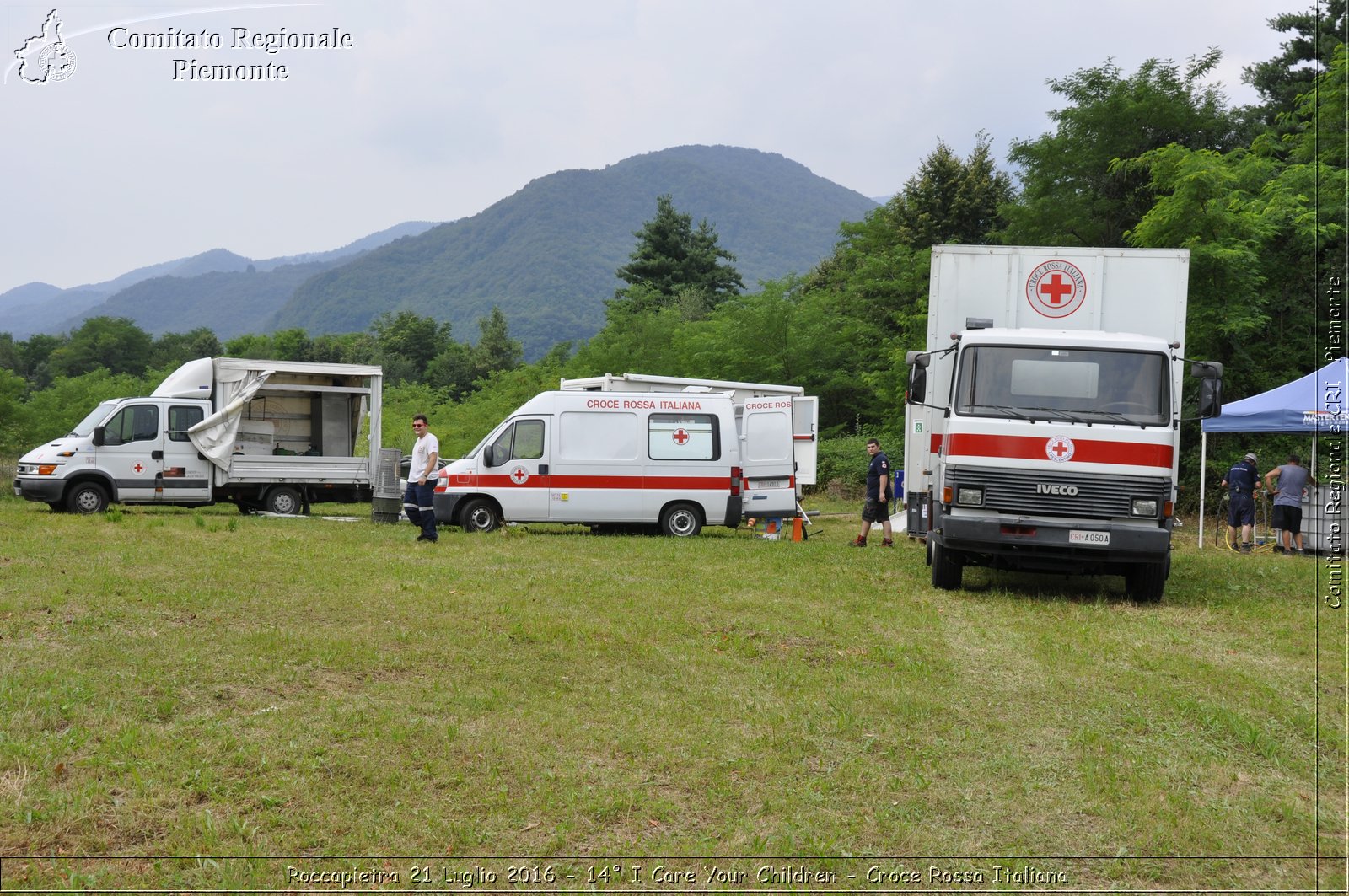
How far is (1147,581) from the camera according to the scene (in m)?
10.8

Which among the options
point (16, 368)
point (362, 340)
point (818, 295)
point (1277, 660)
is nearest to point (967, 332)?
point (1277, 660)

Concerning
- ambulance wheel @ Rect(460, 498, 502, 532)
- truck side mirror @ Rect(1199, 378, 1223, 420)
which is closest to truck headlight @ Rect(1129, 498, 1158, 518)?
truck side mirror @ Rect(1199, 378, 1223, 420)

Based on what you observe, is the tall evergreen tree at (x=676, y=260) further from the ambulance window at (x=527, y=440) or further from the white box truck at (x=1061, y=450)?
the white box truck at (x=1061, y=450)

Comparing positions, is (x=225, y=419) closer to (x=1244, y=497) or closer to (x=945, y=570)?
(x=945, y=570)

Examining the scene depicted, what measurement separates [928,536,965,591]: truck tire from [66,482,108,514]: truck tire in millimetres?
14306

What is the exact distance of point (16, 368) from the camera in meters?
99.1

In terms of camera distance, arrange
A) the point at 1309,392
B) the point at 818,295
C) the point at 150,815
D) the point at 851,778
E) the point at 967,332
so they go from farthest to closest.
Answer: the point at 818,295
the point at 1309,392
the point at 967,332
the point at 851,778
the point at 150,815

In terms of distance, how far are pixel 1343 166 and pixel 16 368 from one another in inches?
Result: 4147

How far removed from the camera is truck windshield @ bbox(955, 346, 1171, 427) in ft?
34.3

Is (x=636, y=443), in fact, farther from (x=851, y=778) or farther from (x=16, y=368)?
(x=16, y=368)

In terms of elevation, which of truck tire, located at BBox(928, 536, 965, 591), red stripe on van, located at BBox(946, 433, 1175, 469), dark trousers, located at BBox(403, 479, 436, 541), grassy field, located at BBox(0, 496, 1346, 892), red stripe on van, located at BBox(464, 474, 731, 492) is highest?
red stripe on van, located at BBox(946, 433, 1175, 469)

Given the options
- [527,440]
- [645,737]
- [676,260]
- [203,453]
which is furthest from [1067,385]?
[676,260]

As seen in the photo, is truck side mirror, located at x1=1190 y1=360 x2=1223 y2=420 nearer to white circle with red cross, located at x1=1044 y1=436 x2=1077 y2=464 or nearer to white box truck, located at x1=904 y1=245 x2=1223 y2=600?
white box truck, located at x1=904 y1=245 x2=1223 y2=600

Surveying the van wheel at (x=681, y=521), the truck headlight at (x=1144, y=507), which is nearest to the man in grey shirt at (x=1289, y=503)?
the truck headlight at (x=1144, y=507)
